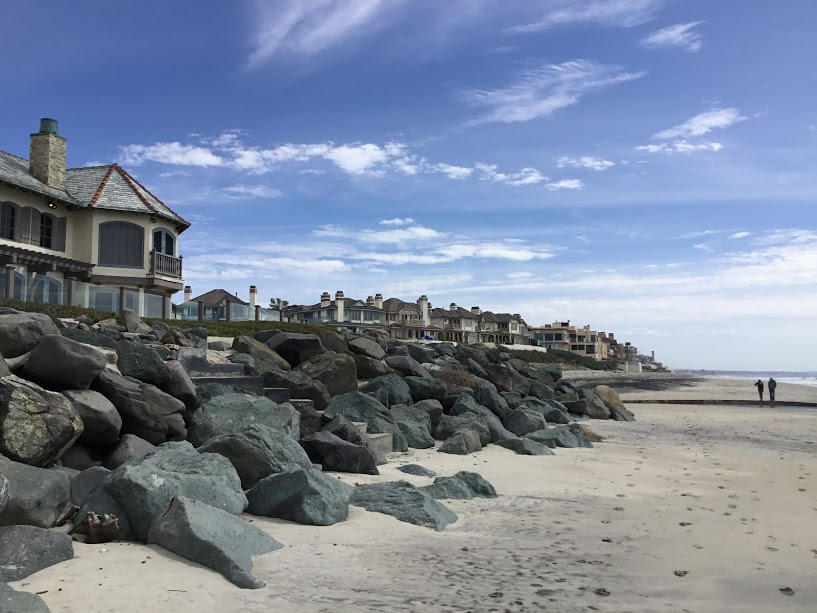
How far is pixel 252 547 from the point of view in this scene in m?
5.52

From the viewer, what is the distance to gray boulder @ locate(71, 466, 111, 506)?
6.43m

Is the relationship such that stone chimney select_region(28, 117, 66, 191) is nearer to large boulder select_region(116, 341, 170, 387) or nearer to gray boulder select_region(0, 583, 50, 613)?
large boulder select_region(116, 341, 170, 387)

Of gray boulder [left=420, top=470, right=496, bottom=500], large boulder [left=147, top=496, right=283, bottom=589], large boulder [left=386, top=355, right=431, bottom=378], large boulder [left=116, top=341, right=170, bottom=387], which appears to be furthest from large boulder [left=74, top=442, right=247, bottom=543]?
large boulder [left=386, top=355, right=431, bottom=378]

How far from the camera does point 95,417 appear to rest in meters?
7.81

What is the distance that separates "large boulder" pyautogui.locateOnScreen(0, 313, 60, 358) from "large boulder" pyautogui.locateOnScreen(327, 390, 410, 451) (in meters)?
5.05

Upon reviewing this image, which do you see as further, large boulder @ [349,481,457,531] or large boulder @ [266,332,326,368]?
large boulder @ [266,332,326,368]

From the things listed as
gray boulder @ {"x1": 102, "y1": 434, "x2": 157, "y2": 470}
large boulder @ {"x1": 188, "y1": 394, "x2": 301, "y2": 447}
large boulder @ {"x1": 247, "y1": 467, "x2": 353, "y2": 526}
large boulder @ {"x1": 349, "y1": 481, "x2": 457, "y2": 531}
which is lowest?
large boulder @ {"x1": 349, "y1": 481, "x2": 457, "y2": 531}

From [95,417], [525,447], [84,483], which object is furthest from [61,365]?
[525,447]

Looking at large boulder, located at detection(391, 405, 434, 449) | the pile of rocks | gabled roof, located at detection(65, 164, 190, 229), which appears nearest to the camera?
the pile of rocks

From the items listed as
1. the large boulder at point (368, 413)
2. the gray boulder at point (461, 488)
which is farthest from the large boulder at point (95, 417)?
the large boulder at point (368, 413)

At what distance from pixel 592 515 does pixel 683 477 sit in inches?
153

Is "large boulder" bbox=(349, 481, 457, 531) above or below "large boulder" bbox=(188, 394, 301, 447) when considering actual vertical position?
below

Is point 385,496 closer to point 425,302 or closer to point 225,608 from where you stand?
point 225,608

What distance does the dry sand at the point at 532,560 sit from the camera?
15.4 ft
